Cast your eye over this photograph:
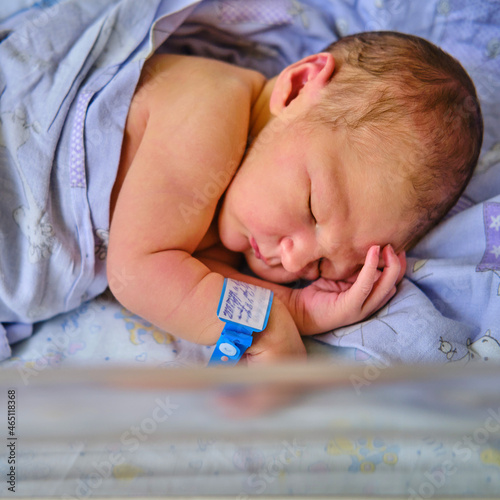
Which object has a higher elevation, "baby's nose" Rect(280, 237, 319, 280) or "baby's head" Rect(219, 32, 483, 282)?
"baby's head" Rect(219, 32, 483, 282)

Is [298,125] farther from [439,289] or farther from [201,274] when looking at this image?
[439,289]

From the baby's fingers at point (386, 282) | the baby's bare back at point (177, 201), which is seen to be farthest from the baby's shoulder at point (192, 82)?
the baby's fingers at point (386, 282)

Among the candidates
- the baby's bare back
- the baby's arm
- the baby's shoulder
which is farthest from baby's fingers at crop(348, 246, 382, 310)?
the baby's shoulder

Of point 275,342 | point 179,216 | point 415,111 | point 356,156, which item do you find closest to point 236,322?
point 275,342

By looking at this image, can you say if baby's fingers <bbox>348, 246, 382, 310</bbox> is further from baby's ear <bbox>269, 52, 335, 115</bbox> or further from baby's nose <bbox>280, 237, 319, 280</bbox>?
baby's ear <bbox>269, 52, 335, 115</bbox>

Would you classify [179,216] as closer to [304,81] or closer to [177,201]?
[177,201]

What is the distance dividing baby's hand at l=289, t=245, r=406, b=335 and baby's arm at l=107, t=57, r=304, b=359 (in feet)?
0.26

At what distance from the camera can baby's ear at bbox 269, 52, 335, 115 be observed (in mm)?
921

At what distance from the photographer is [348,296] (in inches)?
37.3

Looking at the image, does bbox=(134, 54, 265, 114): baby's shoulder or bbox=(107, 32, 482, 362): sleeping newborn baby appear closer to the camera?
bbox=(107, 32, 482, 362): sleeping newborn baby

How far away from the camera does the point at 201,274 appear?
0.92 m

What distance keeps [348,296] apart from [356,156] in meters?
0.26

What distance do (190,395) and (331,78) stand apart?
65 centimetres

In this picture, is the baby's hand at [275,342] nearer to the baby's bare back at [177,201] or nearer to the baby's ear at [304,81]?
the baby's bare back at [177,201]
